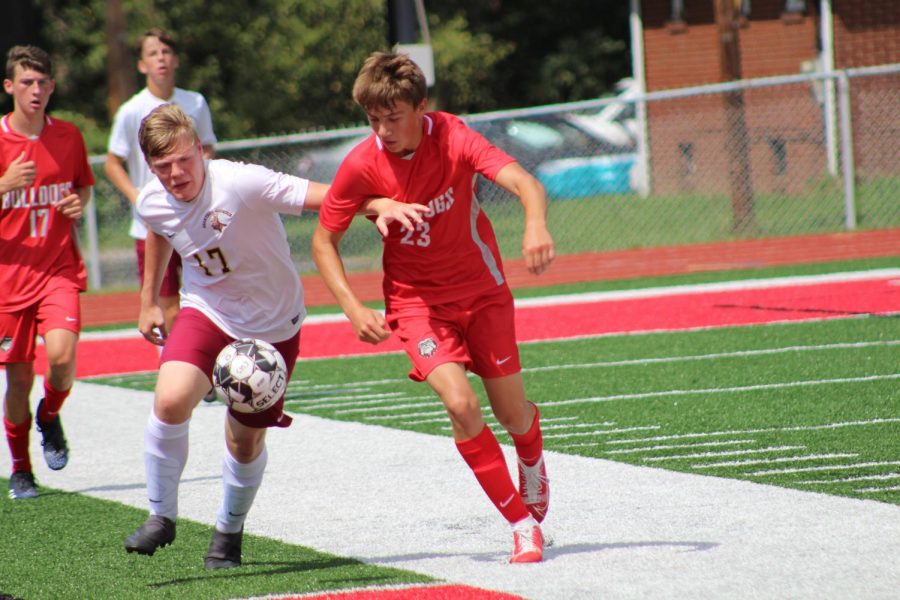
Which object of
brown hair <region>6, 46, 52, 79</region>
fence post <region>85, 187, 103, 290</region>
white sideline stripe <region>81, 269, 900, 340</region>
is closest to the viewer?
brown hair <region>6, 46, 52, 79</region>

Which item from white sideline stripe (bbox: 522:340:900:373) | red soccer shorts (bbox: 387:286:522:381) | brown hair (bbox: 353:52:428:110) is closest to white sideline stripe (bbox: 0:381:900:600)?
red soccer shorts (bbox: 387:286:522:381)

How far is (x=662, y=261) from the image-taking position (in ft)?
60.1

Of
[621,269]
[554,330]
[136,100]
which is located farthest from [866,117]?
[136,100]

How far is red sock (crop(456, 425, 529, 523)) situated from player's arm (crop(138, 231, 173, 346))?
4.74 ft

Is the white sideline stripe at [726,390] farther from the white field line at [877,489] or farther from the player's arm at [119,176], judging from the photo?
the player's arm at [119,176]

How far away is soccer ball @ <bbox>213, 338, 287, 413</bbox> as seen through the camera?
5.25 metres

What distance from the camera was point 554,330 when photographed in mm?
12789

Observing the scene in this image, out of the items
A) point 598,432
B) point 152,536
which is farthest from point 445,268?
point 598,432

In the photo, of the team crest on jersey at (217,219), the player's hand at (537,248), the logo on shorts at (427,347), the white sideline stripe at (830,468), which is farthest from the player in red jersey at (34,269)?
the white sideline stripe at (830,468)

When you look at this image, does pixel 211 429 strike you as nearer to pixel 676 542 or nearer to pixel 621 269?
pixel 676 542

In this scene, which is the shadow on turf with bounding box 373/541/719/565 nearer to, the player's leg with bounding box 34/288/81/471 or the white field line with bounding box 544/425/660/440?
the white field line with bounding box 544/425/660/440

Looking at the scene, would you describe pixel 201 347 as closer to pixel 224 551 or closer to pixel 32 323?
pixel 224 551

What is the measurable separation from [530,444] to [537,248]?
1.02 m

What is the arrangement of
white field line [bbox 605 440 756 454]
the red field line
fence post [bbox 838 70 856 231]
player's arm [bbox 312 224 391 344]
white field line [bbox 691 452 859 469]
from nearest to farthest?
player's arm [bbox 312 224 391 344] → white field line [bbox 691 452 859 469] → white field line [bbox 605 440 756 454] → the red field line → fence post [bbox 838 70 856 231]
